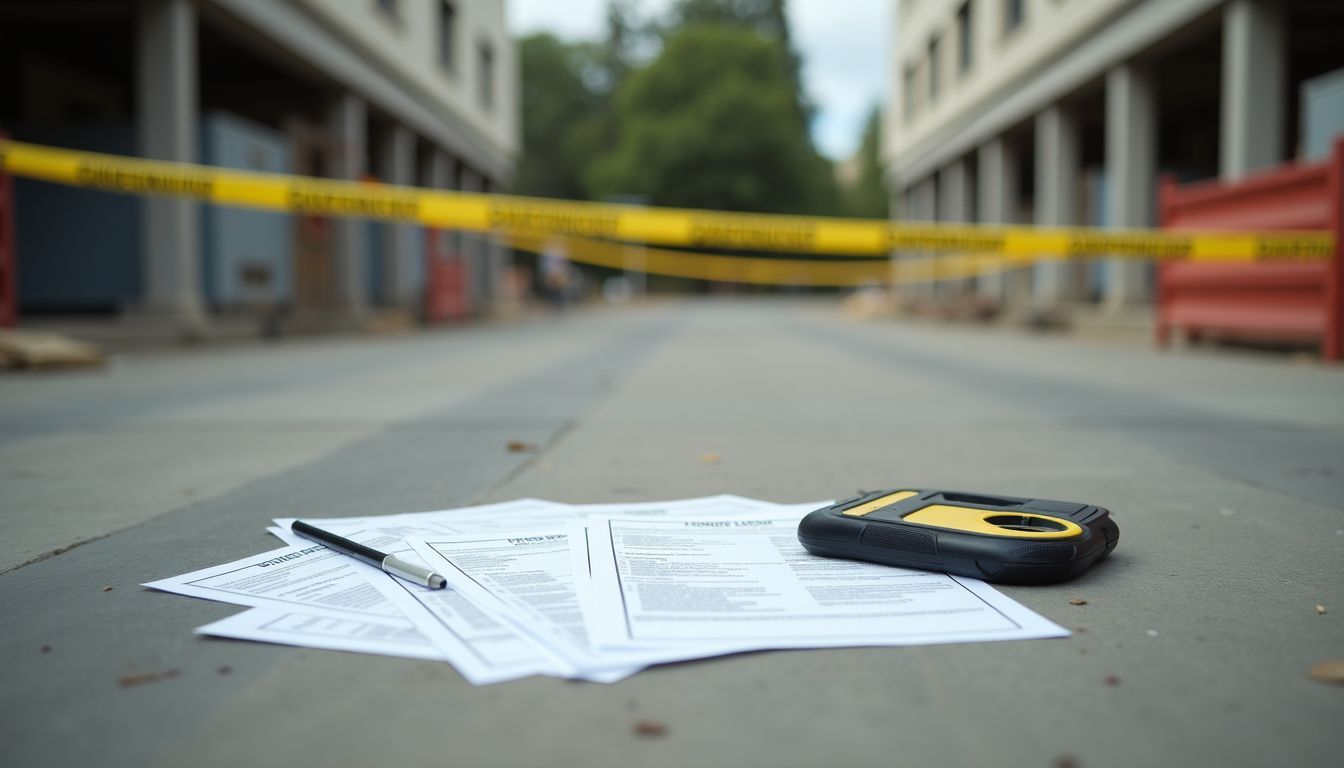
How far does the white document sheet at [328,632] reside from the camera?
1917 mm

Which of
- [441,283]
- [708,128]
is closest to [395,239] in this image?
[441,283]

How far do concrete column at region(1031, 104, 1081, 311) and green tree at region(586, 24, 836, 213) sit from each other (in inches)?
1487

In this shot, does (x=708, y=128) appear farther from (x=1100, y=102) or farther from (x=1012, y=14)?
(x=1100, y=102)

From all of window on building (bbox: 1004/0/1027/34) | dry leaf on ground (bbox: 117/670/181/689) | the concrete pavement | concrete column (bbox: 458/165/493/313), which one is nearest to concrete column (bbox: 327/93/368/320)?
concrete column (bbox: 458/165/493/313)

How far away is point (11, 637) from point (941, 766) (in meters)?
1.81

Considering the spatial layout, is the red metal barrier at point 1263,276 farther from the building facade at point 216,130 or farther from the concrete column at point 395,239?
the concrete column at point 395,239

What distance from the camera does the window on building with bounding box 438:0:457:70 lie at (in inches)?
892

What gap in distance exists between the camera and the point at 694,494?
3.60 meters

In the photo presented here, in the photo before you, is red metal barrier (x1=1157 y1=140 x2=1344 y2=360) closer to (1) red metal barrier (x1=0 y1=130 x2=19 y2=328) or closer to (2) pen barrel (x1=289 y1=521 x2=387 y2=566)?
(2) pen barrel (x1=289 y1=521 x2=387 y2=566)

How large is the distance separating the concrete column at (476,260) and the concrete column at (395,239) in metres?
3.80

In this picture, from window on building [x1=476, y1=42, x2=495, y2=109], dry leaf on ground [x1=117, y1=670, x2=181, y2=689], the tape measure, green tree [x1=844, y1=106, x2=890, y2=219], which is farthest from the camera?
green tree [x1=844, y1=106, x2=890, y2=219]

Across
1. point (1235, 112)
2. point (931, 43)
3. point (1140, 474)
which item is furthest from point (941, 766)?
point (931, 43)

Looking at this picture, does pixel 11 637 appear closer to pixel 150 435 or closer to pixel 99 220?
pixel 150 435

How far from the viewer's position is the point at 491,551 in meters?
2.57
